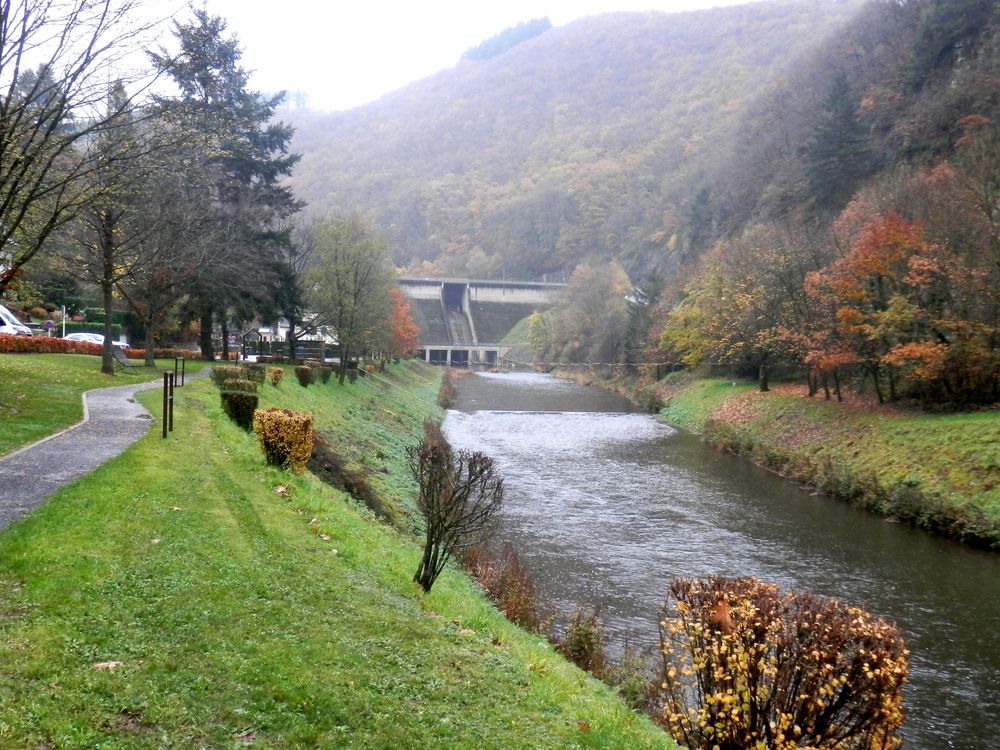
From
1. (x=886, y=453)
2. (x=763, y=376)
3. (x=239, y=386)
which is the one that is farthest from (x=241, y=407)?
(x=763, y=376)

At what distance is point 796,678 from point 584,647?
3853 mm

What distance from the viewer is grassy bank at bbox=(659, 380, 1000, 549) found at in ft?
56.3

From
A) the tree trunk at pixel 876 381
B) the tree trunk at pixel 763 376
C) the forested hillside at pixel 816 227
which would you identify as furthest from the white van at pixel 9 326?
the tree trunk at pixel 876 381

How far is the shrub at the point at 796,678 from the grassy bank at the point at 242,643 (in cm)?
65

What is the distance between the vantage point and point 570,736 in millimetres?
5312

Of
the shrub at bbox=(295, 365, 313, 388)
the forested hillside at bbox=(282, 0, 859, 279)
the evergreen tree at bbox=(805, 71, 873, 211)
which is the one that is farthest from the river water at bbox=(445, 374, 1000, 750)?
the forested hillside at bbox=(282, 0, 859, 279)

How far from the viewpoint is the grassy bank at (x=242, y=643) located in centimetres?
463

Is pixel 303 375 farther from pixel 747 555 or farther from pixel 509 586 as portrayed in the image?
pixel 509 586

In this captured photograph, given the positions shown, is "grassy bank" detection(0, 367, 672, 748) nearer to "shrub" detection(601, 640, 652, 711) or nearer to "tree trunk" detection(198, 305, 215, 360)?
"shrub" detection(601, 640, 652, 711)

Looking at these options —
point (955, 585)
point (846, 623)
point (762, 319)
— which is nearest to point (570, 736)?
point (846, 623)

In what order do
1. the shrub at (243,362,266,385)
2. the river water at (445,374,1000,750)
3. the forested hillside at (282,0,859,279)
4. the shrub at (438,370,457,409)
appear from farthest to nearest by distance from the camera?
the forested hillside at (282,0,859,279), the shrub at (438,370,457,409), the shrub at (243,362,266,385), the river water at (445,374,1000,750)

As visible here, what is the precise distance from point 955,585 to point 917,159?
36.1 meters

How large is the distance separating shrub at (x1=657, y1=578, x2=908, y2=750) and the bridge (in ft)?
328

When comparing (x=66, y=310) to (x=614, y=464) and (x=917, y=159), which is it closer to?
(x=614, y=464)
